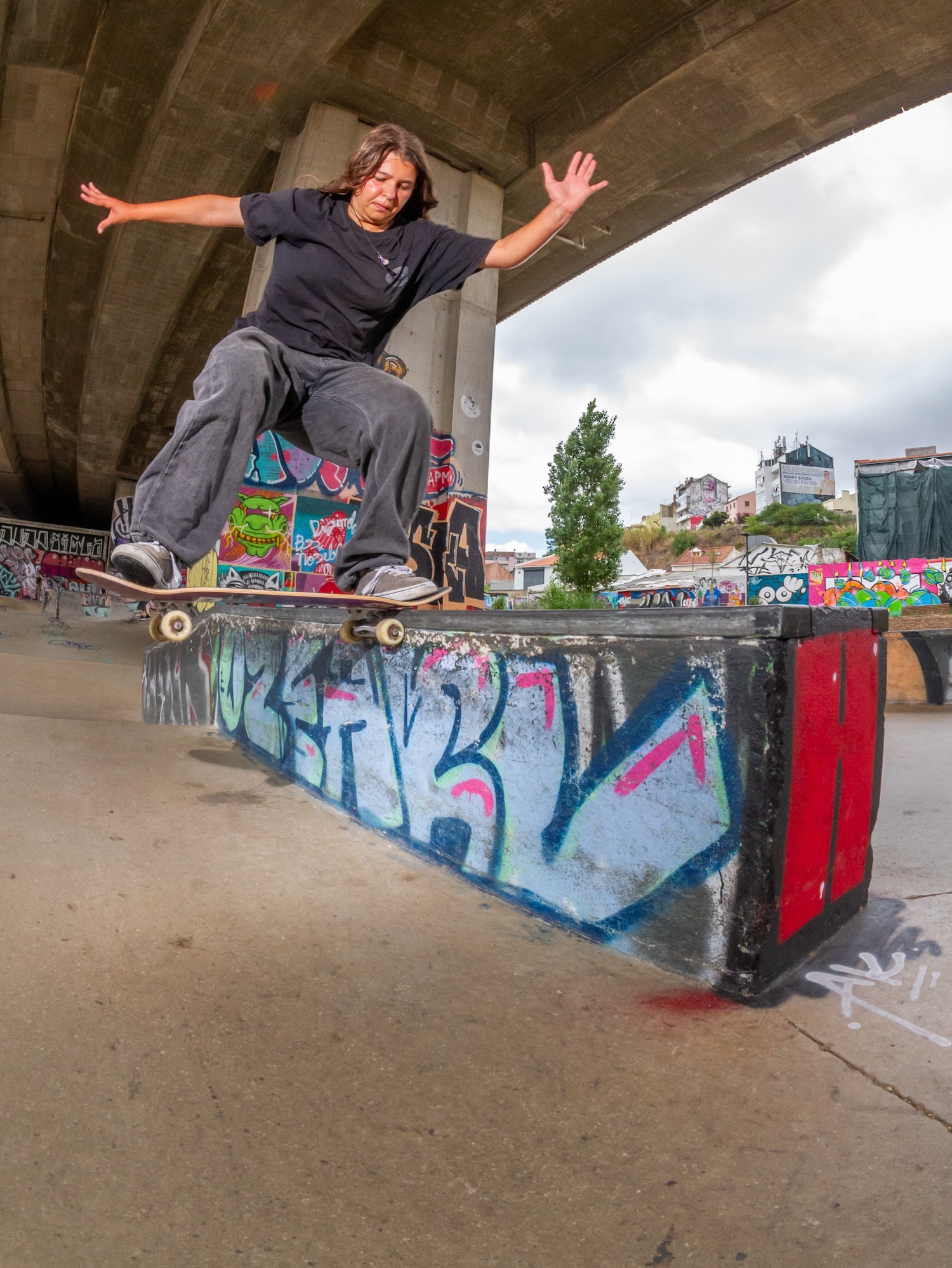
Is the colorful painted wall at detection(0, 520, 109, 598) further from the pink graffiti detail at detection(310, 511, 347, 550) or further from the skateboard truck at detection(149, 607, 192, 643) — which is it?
the skateboard truck at detection(149, 607, 192, 643)

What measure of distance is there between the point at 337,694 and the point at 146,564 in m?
1.02

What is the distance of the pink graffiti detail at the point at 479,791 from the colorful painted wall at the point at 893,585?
28338 millimetres

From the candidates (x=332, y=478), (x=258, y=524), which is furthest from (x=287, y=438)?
(x=332, y=478)

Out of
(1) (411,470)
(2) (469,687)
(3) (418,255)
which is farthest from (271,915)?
(3) (418,255)

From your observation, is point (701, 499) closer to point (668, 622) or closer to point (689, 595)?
point (689, 595)

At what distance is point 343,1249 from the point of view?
Answer: 3.55 feet

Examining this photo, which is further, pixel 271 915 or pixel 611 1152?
pixel 271 915

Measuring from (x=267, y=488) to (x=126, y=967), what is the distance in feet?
30.9

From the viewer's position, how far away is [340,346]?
2.95 meters

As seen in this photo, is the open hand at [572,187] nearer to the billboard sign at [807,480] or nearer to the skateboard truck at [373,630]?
the skateboard truck at [373,630]

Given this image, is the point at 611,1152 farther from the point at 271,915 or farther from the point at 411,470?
the point at 411,470

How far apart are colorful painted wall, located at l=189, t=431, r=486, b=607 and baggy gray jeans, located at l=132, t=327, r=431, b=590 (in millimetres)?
7546

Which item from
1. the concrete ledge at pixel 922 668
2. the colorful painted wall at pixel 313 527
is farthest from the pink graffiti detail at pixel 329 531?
the concrete ledge at pixel 922 668

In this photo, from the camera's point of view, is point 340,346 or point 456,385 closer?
point 340,346
